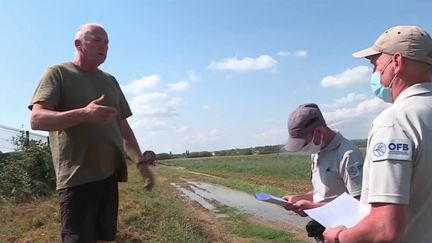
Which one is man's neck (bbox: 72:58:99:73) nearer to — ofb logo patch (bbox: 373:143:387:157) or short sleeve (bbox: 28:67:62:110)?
short sleeve (bbox: 28:67:62:110)

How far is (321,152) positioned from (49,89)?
1847mm

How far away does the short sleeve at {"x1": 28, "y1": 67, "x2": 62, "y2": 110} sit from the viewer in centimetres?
323

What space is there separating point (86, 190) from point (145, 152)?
0.74 metres

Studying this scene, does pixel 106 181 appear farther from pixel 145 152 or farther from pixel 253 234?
pixel 253 234

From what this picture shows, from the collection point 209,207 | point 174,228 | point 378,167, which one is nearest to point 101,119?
point 378,167

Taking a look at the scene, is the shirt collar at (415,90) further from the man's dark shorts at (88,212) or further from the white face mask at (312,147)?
the man's dark shorts at (88,212)

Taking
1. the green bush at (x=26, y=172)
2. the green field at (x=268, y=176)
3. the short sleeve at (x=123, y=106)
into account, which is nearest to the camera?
the short sleeve at (x=123, y=106)

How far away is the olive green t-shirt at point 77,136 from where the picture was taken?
A: 330 centimetres

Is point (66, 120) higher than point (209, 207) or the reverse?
higher

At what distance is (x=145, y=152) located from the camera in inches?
158

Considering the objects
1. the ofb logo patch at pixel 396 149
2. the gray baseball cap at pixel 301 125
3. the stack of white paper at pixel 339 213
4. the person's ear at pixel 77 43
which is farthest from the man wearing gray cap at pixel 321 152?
the person's ear at pixel 77 43

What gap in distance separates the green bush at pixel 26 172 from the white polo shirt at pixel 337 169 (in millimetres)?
9873

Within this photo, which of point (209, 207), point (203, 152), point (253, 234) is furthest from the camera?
point (203, 152)

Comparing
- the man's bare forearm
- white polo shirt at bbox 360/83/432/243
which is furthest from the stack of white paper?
the man's bare forearm
